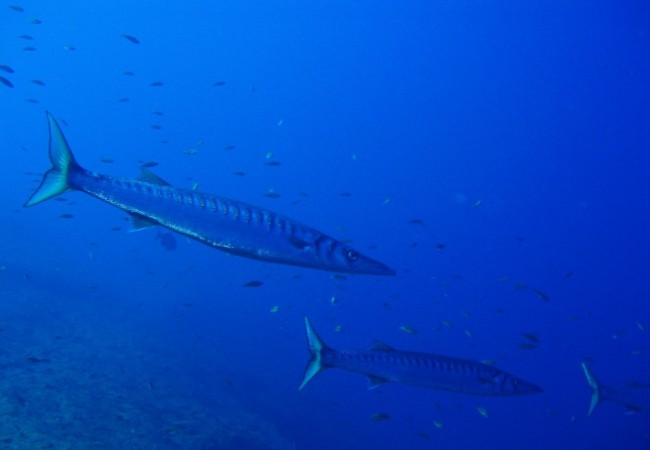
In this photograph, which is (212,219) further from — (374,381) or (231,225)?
(374,381)

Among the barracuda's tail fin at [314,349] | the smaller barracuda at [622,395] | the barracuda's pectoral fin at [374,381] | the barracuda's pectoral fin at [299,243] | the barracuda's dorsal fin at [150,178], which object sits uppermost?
the barracuda's dorsal fin at [150,178]

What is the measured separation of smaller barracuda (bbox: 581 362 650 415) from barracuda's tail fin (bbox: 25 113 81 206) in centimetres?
878

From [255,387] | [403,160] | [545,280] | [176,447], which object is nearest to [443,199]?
[403,160]

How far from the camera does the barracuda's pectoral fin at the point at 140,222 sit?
318cm

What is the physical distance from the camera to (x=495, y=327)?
216 ft

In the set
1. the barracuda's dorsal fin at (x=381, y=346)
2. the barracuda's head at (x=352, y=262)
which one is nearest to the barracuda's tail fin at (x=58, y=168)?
the barracuda's head at (x=352, y=262)

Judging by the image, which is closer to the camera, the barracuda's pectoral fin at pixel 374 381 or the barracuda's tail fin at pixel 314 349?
the barracuda's tail fin at pixel 314 349

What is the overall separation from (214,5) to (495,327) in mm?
84176

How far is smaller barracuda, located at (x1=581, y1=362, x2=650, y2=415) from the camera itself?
7922mm

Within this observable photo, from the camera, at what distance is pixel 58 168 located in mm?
3188

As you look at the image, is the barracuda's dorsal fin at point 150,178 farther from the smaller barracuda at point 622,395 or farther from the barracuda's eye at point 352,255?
the smaller barracuda at point 622,395

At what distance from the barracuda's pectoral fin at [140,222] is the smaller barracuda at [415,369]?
2.12m

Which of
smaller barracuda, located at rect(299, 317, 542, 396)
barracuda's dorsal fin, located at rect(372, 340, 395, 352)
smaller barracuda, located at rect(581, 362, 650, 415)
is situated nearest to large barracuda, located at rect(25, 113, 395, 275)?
smaller barracuda, located at rect(299, 317, 542, 396)

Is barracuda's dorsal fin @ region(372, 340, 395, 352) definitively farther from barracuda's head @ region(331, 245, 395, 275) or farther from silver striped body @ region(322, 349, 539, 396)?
barracuda's head @ region(331, 245, 395, 275)
